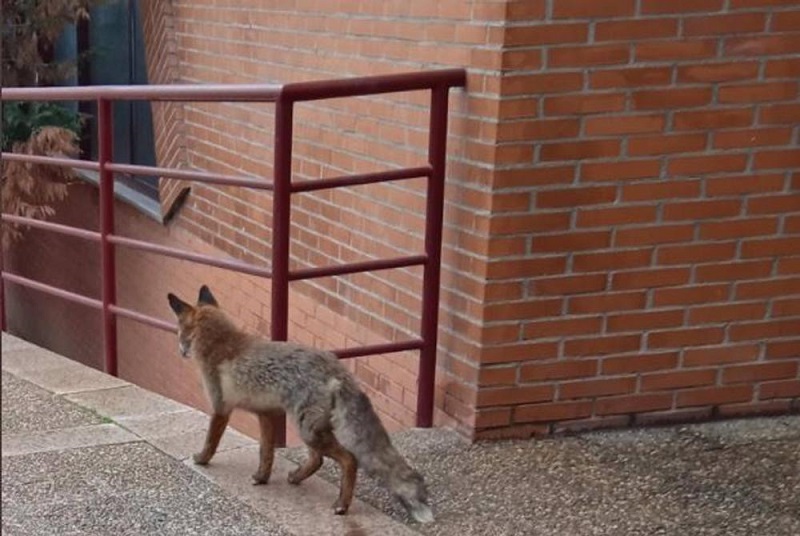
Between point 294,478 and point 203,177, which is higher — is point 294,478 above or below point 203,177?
below

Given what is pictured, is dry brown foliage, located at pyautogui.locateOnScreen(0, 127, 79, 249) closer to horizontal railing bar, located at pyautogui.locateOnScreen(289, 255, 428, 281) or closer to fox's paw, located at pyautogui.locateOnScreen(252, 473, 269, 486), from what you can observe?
horizontal railing bar, located at pyautogui.locateOnScreen(289, 255, 428, 281)

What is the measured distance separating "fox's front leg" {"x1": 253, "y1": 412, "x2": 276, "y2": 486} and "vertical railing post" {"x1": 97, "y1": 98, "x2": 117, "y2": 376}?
1853 mm

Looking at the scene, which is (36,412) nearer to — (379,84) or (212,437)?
(212,437)

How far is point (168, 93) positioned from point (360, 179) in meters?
1.06

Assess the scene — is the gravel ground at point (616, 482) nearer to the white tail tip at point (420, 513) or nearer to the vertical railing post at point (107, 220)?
the white tail tip at point (420, 513)

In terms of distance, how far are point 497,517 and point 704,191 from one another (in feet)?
5.28

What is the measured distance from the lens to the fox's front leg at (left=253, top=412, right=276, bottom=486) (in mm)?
3779

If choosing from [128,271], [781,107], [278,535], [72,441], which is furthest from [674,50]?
[128,271]

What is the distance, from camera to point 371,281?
495 cm

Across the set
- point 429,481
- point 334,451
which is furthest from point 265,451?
point 429,481

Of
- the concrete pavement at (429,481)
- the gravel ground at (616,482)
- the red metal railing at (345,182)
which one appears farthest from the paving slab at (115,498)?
the red metal railing at (345,182)

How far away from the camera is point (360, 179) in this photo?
4.12m

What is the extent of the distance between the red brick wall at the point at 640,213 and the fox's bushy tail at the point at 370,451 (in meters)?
0.78

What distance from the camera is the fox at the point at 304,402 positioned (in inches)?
139
